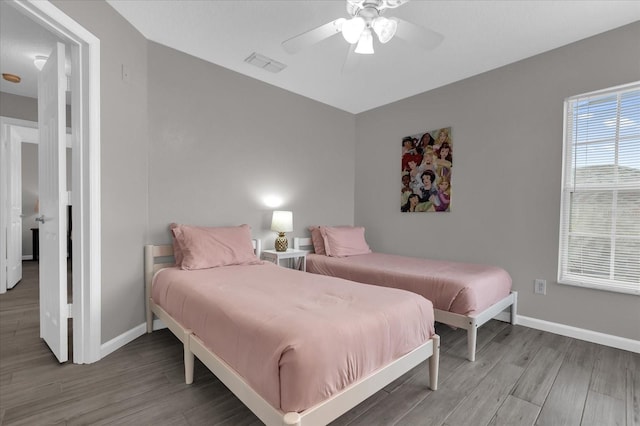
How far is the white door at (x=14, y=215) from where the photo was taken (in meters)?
3.75

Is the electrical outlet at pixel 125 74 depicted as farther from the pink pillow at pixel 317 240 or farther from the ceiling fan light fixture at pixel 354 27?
the pink pillow at pixel 317 240

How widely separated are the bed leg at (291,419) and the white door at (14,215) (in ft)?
15.1

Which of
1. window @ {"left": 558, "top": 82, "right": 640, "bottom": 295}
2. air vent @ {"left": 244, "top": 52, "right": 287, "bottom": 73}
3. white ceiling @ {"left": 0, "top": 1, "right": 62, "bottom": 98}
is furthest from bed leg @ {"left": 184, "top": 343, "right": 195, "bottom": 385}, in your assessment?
window @ {"left": 558, "top": 82, "right": 640, "bottom": 295}

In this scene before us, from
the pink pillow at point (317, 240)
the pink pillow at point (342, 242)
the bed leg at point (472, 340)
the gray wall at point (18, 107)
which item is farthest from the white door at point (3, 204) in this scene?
the bed leg at point (472, 340)

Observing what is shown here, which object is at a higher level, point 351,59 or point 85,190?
point 351,59

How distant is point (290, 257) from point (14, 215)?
3.85 m

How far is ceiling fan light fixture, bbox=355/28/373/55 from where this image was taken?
6.23ft

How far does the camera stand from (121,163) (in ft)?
7.71

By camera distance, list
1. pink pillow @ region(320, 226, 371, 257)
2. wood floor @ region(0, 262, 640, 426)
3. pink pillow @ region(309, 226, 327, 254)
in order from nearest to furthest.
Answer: wood floor @ region(0, 262, 640, 426) → pink pillow @ region(320, 226, 371, 257) → pink pillow @ region(309, 226, 327, 254)

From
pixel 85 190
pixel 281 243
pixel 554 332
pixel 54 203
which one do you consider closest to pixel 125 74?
pixel 85 190

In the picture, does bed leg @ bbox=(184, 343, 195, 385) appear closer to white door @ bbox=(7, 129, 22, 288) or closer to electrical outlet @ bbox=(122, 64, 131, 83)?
electrical outlet @ bbox=(122, 64, 131, 83)

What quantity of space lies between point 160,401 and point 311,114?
11.5 ft

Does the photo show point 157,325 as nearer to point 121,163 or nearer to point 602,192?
point 121,163

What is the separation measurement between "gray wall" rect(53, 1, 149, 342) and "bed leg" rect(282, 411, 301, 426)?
1.84m
